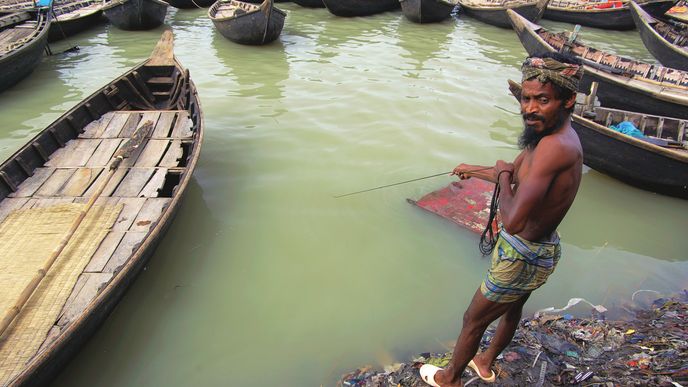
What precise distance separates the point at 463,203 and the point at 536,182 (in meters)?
3.25

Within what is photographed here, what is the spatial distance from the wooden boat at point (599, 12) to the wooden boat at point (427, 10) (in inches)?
173

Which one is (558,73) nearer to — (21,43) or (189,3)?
(21,43)

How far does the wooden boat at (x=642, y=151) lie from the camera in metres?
5.11

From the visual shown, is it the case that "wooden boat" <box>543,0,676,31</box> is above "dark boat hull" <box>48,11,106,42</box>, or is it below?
above

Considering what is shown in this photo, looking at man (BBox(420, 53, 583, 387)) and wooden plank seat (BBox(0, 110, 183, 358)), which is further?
wooden plank seat (BBox(0, 110, 183, 358))

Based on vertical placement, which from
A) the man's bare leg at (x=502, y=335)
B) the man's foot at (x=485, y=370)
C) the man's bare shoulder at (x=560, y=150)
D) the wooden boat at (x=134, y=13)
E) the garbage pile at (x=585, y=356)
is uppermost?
the wooden boat at (x=134, y=13)

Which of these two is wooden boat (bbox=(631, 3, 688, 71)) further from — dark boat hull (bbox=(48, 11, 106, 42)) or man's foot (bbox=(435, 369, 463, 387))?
dark boat hull (bbox=(48, 11, 106, 42))

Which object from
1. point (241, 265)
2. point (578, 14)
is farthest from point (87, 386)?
point (578, 14)

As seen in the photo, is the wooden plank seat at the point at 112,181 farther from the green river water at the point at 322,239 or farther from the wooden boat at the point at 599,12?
the wooden boat at the point at 599,12

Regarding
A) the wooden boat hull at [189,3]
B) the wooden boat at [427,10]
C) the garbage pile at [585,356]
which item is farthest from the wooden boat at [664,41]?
the wooden boat hull at [189,3]

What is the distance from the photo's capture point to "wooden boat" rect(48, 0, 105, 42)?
11406 millimetres

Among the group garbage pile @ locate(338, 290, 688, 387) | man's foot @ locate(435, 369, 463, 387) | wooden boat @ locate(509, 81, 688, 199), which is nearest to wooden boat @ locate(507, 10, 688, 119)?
wooden boat @ locate(509, 81, 688, 199)

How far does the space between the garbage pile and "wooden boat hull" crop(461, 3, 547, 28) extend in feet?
40.8

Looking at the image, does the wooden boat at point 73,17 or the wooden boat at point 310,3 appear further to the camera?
the wooden boat at point 310,3
